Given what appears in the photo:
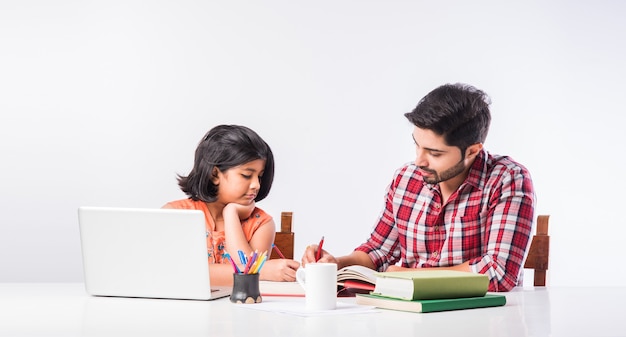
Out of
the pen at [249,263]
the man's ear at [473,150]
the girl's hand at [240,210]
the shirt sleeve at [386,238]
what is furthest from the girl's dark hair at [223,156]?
the pen at [249,263]

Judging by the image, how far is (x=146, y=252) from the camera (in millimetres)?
1419

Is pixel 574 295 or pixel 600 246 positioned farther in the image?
pixel 600 246

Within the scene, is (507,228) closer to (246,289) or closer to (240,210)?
(240,210)

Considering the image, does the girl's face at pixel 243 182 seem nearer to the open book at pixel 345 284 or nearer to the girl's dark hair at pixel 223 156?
the girl's dark hair at pixel 223 156

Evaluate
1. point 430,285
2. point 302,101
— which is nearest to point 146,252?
point 430,285

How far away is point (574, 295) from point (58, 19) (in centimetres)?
289

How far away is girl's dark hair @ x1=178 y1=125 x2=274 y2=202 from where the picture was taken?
88.7 inches

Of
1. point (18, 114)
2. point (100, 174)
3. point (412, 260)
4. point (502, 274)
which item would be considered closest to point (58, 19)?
point (18, 114)

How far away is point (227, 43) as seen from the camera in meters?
3.73

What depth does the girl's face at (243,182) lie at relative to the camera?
88.1 inches

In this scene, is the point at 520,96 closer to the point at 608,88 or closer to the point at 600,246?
the point at 608,88

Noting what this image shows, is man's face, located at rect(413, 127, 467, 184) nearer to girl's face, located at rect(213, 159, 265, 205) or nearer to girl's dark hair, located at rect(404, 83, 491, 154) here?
girl's dark hair, located at rect(404, 83, 491, 154)

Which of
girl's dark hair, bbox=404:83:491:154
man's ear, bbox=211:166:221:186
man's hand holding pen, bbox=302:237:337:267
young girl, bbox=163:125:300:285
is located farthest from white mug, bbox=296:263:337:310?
man's ear, bbox=211:166:221:186

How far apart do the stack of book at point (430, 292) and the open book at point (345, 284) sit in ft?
0.34
